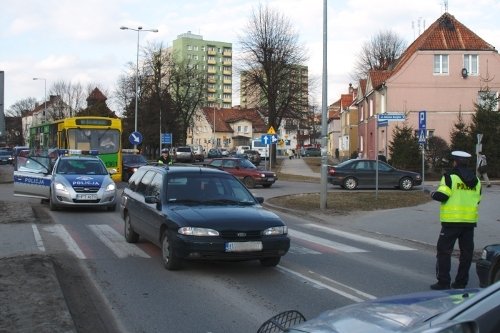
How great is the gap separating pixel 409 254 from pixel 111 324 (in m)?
6.66

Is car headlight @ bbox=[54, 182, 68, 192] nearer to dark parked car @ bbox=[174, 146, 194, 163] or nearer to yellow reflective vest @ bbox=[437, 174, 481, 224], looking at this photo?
yellow reflective vest @ bbox=[437, 174, 481, 224]

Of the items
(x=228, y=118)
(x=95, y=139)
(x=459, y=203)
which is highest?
(x=228, y=118)

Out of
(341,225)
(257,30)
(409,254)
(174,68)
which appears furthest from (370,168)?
(174,68)

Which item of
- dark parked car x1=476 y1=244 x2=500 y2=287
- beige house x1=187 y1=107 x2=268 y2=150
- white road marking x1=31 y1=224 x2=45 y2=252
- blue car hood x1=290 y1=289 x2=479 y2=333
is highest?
beige house x1=187 y1=107 x2=268 y2=150

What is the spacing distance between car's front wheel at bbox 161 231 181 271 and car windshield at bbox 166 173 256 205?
27.7 inches

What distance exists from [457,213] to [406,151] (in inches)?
1183

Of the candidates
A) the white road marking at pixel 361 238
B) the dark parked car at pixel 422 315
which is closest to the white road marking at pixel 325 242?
the white road marking at pixel 361 238

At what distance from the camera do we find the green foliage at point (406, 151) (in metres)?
36.5

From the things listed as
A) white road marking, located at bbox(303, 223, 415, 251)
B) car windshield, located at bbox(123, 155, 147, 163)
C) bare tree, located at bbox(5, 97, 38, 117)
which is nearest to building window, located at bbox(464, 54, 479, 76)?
car windshield, located at bbox(123, 155, 147, 163)

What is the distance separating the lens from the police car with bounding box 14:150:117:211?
16.5 meters

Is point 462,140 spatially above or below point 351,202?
above

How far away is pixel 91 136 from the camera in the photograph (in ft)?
86.9

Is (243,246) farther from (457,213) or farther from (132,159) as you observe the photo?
(132,159)

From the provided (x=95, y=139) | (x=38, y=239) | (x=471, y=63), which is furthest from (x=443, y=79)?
(x=38, y=239)
